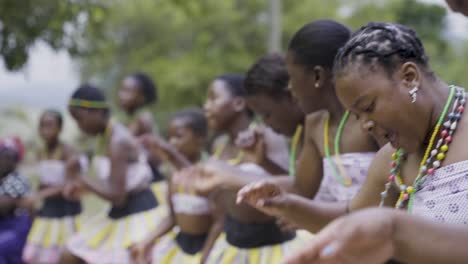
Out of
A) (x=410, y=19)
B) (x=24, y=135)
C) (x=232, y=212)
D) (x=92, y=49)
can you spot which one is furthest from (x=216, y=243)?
(x=410, y=19)

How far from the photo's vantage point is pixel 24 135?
16.0 metres

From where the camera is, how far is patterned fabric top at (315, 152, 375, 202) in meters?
2.83

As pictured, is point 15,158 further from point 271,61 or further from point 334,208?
point 334,208

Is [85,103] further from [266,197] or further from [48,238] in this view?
[266,197]

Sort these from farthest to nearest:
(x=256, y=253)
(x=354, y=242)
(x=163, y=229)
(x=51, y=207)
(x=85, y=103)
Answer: (x=51, y=207) < (x=85, y=103) < (x=163, y=229) < (x=256, y=253) < (x=354, y=242)

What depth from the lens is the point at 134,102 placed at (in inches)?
277

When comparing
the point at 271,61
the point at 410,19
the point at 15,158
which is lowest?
the point at 410,19

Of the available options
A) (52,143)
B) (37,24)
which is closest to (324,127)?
(52,143)

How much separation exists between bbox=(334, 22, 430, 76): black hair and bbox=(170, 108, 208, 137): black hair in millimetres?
3024

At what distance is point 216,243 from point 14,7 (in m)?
4.14

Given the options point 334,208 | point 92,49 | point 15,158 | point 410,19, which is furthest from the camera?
point 410,19

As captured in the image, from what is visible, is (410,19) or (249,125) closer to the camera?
(249,125)

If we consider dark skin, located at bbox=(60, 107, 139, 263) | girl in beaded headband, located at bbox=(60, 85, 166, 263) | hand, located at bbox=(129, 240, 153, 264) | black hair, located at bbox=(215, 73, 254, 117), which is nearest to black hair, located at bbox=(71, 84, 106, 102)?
girl in beaded headband, located at bbox=(60, 85, 166, 263)

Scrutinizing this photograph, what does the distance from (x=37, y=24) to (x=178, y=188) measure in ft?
11.3
